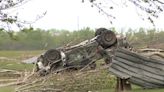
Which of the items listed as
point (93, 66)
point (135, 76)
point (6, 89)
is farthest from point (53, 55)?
point (135, 76)

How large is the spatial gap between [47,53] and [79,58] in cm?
105

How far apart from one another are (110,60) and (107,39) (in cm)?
81

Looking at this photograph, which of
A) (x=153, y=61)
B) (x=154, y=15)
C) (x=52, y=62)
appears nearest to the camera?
(x=154, y=15)

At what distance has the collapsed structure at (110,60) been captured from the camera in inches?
534

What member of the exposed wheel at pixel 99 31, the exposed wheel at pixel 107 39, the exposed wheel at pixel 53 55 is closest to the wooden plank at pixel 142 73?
the exposed wheel at pixel 107 39

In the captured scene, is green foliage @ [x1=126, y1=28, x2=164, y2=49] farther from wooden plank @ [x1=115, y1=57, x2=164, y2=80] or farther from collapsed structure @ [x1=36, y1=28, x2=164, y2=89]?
wooden plank @ [x1=115, y1=57, x2=164, y2=80]

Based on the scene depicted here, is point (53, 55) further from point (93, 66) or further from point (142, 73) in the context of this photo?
point (142, 73)

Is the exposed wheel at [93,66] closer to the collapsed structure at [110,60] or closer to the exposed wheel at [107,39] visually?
the collapsed structure at [110,60]

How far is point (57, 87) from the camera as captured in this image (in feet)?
45.2

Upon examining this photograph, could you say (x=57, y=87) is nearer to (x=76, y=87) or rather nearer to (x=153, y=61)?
(x=76, y=87)

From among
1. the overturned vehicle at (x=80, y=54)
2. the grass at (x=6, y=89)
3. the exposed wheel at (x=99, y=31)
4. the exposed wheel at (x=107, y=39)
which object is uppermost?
the exposed wheel at (x=99, y=31)

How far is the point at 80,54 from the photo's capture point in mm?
15039

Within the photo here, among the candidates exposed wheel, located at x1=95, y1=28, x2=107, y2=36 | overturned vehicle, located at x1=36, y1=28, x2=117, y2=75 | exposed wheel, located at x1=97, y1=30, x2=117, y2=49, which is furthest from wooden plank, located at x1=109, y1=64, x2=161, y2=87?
exposed wheel, located at x1=95, y1=28, x2=107, y2=36

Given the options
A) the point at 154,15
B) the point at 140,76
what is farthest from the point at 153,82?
the point at 154,15
